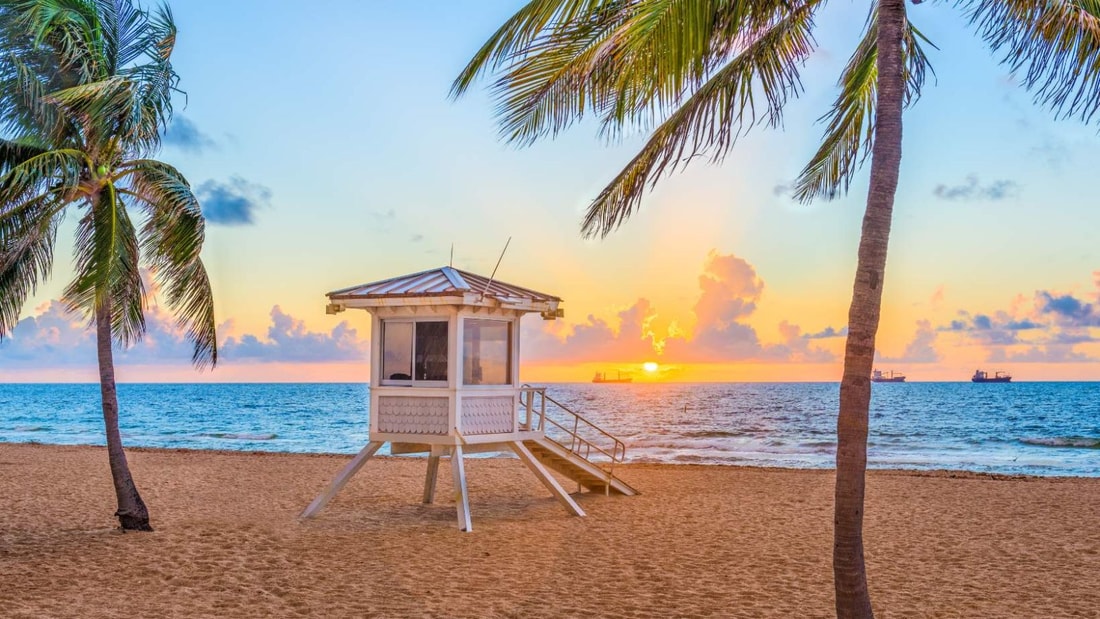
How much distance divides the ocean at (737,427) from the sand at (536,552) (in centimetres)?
1184

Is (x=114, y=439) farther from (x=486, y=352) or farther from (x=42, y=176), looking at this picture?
(x=486, y=352)

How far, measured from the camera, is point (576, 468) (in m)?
15.2

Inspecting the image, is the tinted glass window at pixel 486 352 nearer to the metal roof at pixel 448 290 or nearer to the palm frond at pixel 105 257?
the metal roof at pixel 448 290

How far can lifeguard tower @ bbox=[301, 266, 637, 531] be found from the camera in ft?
39.9

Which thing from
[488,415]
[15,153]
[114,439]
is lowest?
[114,439]

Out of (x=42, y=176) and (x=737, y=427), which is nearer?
(x=42, y=176)

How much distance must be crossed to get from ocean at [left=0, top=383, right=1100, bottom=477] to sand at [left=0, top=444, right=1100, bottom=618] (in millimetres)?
11839

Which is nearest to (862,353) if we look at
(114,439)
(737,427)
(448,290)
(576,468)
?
(448,290)

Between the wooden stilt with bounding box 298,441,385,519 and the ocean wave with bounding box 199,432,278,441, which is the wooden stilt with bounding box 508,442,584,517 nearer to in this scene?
the wooden stilt with bounding box 298,441,385,519

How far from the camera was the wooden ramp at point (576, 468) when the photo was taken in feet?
47.9

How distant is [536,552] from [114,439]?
5081 millimetres

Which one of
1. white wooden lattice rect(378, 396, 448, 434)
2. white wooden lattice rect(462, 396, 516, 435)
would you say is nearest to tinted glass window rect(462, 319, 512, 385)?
white wooden lattice rect(462, 396, 516, 435)

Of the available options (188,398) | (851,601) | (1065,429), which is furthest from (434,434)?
(188,398)

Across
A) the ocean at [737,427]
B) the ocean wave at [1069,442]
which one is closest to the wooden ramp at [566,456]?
the ocean at [737,427]
